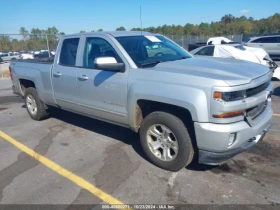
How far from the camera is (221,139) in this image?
2.99 meters

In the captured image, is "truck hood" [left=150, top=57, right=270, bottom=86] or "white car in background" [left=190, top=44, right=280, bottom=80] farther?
"white car in background" [left=190, top=44, right=280, bottom=80]

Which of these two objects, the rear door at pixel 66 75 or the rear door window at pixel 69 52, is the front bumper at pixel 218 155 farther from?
the rear door window at pixel 69 52

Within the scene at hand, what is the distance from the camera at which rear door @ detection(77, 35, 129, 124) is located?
3908mm

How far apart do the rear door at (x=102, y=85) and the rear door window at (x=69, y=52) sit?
29cm

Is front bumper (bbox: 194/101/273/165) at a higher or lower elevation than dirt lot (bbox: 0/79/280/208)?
higher

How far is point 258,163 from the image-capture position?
375 centimetres

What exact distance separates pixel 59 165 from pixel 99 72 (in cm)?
155

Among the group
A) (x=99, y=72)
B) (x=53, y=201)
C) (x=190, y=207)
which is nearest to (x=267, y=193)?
(x=190, y=207)

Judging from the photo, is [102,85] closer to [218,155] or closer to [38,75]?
[218,155]

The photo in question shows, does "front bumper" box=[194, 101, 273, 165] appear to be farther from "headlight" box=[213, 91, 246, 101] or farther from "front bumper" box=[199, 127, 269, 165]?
"headlight" box=[213, 91, 246, 101]

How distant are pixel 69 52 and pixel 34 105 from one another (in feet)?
6.35

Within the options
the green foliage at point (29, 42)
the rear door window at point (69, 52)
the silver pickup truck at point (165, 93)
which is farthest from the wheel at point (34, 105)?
the green foliage at point (29, 42)

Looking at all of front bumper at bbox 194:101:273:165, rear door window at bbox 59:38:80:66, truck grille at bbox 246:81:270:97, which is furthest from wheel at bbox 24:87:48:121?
truck grille at bbox 246:81:270:97

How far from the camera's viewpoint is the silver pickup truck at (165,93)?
3.02 meters
